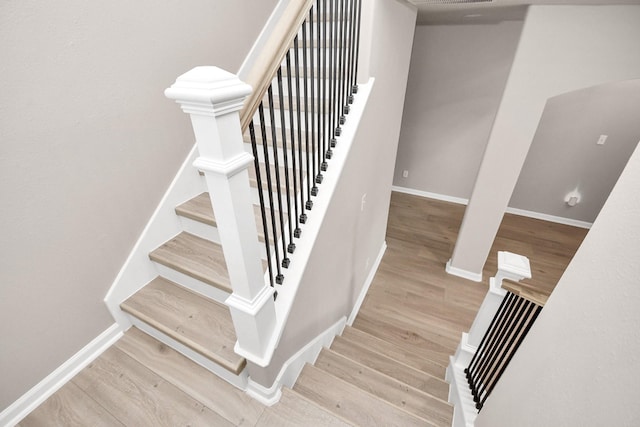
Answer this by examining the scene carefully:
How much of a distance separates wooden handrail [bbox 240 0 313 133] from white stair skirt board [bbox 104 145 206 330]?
113 cm

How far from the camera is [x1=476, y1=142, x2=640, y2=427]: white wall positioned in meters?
0.60

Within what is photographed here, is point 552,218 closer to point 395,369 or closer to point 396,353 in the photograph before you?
point 396,353

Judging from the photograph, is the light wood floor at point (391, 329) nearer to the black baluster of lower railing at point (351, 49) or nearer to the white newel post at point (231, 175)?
the white newel post at point (231, 175)

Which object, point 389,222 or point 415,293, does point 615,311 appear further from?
point 389,222

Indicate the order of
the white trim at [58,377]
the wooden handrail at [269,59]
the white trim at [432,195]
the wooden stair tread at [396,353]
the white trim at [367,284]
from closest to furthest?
the wooden handrail at [269,59] < the white trim at [58,377] < the wooden stair tread at [396,353] < the white trim at [367,284] < the white trim at [432,195]

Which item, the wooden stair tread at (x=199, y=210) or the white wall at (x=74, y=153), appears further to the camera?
the wooden stair tread at (x=199, y=210)

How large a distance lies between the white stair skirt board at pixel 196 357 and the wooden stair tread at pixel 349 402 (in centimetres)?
42

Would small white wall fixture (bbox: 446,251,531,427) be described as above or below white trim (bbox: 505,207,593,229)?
above

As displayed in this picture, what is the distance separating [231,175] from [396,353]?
2.45 meters

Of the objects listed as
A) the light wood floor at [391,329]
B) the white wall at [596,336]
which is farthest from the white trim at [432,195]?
the white wall at [596,336]

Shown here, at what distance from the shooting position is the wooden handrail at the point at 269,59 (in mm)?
880

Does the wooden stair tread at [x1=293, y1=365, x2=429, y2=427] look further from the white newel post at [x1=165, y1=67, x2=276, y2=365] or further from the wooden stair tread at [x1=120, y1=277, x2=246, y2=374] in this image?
the white newel post at [x1=165, y1=67, x2=276, y2=365]

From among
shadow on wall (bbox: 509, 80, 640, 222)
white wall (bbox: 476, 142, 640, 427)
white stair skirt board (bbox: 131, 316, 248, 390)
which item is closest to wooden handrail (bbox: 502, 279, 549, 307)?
white wall (bbox: 476, 142, 640, 427)

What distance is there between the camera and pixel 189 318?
153cm
